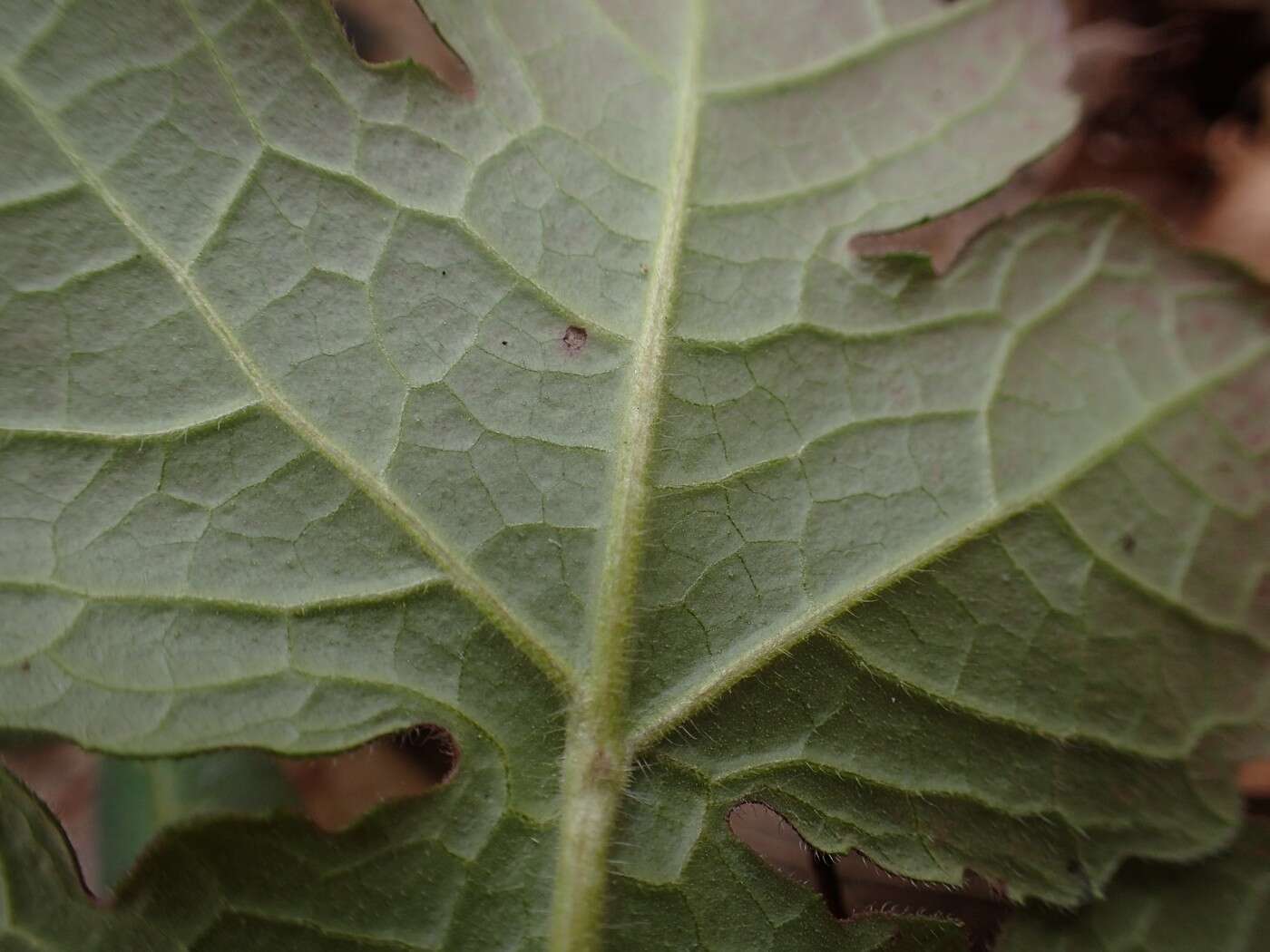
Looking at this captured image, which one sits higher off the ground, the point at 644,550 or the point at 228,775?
the point at 644,550

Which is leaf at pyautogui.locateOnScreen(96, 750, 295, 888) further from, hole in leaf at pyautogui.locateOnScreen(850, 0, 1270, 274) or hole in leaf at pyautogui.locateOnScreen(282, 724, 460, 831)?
hole in leaf at pyautogui.locateOnScreen(850, 0, 1270, 274)

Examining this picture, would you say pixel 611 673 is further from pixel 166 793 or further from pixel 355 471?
pixel 166 793

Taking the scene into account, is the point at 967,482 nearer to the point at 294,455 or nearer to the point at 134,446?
the point at 294,455

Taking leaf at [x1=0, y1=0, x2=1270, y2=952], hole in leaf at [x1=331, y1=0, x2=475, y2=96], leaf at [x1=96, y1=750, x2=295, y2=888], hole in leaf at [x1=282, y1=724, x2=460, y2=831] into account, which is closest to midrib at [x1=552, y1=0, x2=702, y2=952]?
leaf at [x1=0, y1=0, x2=1270, y2=952]

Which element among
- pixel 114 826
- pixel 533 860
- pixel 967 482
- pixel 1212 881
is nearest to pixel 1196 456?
pixel 967 482

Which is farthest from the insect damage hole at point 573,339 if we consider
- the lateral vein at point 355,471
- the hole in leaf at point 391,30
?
the hole in leaf at point 391,30
